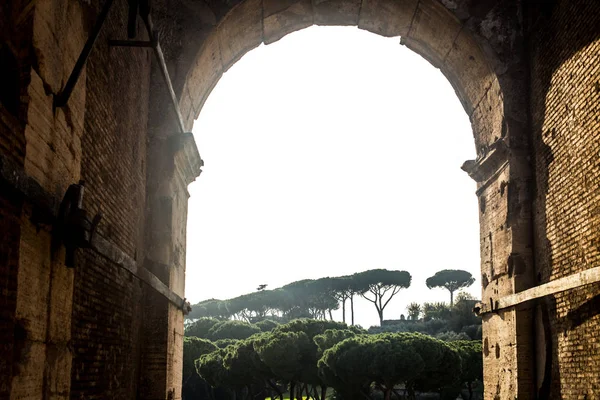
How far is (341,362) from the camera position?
25.1 m

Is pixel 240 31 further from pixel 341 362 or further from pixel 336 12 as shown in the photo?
pixel 341 362

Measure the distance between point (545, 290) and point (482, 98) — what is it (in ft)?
10.4

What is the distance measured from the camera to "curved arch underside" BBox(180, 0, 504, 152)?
918 cm

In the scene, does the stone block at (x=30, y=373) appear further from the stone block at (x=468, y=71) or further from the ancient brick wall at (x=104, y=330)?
the stone block at (x=468, y=71)

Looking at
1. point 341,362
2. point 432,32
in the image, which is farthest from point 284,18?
point 341,362

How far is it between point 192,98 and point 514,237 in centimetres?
449

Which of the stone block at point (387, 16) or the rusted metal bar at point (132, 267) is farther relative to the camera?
the stone block at point (387, 16)

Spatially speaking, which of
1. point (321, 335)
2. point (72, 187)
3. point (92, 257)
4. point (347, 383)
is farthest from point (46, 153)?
point (321, 335)

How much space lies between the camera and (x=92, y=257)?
5598 millimetres

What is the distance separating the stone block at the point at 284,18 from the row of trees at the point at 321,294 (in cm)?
5176

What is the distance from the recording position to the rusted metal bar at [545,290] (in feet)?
20.8

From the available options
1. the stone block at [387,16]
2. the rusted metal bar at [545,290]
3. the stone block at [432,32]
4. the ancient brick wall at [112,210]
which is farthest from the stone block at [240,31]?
the rusted metal bar at [545,290]

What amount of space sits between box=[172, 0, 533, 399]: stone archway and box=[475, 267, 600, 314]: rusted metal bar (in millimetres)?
104

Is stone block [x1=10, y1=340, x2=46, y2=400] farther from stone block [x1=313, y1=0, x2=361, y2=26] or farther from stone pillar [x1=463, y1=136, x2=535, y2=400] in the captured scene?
stone block [x1=313, y1=0, x2=361, y2=26]
